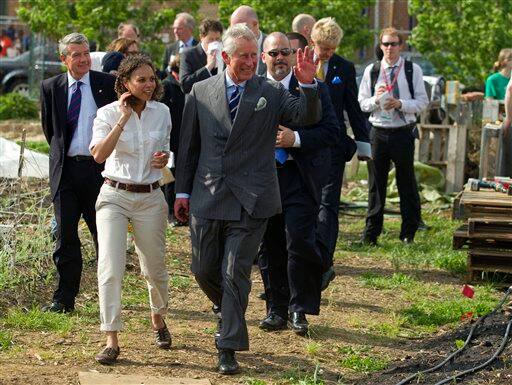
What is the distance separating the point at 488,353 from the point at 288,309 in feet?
5.31

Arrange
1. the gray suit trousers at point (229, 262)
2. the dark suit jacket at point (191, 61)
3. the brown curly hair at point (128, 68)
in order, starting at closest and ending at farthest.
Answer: the gray suit trousers at point (229, 262) → the brown curly hair at point (128, 68) → the dark suit jacket at point (191, 61)

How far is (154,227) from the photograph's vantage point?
7.56 metres

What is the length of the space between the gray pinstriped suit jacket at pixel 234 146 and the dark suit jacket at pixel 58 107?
1.27 m

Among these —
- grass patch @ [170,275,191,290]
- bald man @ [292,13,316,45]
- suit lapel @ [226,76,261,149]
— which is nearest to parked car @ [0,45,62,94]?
bald man @ [292,13,316,45]

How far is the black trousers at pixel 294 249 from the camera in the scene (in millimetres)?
8180

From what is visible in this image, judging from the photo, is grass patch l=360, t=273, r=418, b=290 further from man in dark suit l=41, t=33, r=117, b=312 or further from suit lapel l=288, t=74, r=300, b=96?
man in dark suit l=41, t=33, r=117, b=312

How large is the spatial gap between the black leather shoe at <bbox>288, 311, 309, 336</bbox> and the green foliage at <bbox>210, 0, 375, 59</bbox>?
49.8 feet

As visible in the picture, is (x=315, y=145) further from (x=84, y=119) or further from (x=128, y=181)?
(x=84, y=119)

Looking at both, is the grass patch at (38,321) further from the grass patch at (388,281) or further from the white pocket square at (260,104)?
the grass patch at (388,281)

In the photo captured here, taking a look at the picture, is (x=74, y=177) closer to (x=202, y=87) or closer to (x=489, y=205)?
(x=202, y=87)

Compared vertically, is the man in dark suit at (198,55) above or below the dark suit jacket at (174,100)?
above

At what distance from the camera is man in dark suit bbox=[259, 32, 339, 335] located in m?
8.12

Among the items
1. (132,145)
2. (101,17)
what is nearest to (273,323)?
(132,145)

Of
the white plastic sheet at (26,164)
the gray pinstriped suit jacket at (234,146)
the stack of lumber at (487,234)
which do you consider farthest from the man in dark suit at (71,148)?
the stack of lumber at (487,234)
